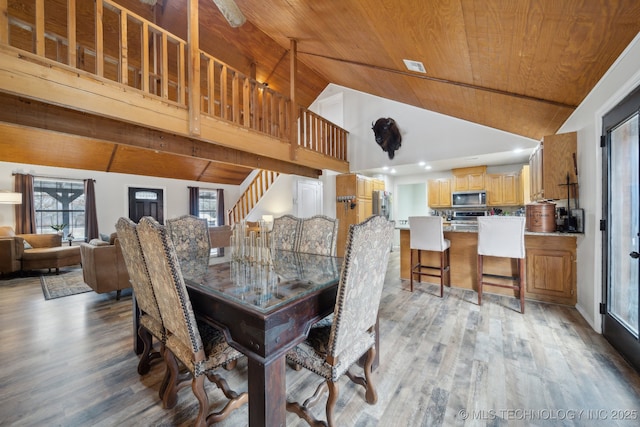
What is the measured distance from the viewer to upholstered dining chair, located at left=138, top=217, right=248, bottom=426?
1.18m

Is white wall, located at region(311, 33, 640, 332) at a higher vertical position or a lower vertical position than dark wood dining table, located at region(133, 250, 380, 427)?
higher

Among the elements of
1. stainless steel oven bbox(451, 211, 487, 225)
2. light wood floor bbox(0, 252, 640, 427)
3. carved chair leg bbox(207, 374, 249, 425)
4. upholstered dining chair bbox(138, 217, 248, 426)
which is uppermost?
stainless steel oven bbox(451, 211, 487, 225)

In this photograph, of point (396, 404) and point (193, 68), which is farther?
point (193, 68)

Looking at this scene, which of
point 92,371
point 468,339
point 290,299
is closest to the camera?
point 290,299

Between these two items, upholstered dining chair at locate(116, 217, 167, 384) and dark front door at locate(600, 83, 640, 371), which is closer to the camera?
upholstered dining chair at locate(116, 217, 167, 384)

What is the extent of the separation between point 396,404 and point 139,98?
336 centimetres

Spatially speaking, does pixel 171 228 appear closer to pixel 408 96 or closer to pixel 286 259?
pixel 286 259

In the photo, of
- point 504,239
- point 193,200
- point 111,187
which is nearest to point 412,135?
point 504,239

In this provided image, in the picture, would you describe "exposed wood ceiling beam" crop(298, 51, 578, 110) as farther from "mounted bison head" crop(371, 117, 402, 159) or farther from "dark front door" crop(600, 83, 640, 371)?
"mounted bison head" crop(371, 117, 402, 159)

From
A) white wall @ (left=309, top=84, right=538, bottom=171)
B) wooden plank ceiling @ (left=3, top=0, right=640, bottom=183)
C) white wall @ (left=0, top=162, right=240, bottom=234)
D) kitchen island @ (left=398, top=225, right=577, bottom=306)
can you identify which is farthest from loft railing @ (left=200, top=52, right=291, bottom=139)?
white wall @ (left=0, top=162, right=240, bottom=234)

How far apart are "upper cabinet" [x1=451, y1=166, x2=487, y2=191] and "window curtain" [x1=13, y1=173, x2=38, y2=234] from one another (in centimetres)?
927

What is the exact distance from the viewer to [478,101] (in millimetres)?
3352

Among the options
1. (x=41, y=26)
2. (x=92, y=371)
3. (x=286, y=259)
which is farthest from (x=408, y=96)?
(x=92, y=371)

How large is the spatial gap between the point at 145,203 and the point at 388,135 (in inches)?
266
